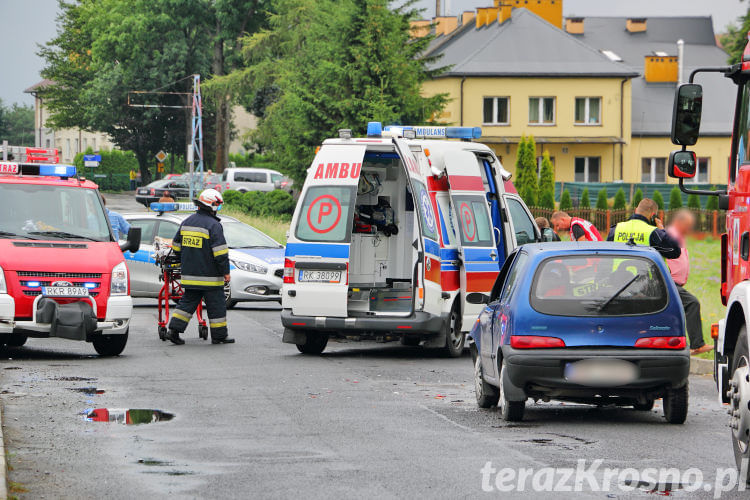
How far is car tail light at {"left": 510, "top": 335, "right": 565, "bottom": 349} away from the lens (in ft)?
32.1

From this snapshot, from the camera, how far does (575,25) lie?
77562 millimetres

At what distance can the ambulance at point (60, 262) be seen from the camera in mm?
14188

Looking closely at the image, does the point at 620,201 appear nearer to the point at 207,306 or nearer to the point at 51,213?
the point at 207,306

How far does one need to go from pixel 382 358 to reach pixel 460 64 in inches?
2048

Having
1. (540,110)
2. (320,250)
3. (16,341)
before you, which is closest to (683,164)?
(320,250)

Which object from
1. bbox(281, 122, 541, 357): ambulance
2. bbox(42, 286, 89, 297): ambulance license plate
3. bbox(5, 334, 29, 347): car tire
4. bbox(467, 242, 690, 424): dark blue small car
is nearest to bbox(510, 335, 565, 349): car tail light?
bbox(467, 242, 690, 424): dark blue small car

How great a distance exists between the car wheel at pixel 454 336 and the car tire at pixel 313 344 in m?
1.52

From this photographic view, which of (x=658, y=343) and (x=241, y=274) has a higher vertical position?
(x=658, y=343)

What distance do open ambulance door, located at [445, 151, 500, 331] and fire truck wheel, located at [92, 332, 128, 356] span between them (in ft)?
13.8

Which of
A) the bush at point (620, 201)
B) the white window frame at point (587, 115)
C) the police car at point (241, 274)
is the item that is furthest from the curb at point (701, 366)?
the white window frame at point (587, 115)

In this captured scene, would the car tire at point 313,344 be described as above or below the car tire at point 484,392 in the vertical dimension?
below

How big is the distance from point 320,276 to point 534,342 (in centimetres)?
577

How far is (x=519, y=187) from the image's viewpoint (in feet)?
174

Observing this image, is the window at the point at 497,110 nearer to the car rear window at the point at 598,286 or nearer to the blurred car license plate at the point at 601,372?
the car rear window at the point at 598,286
